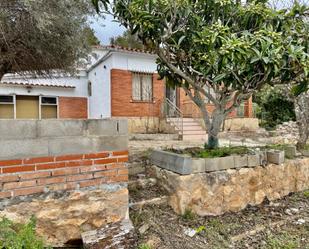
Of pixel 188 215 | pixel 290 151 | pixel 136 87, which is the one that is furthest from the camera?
pixel 136 87

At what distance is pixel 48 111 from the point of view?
13398 mm

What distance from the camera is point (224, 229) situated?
3.37m

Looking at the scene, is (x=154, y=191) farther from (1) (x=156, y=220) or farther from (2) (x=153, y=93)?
(2) (x=153, y=93)

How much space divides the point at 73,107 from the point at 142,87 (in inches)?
189

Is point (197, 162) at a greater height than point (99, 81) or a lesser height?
lesser

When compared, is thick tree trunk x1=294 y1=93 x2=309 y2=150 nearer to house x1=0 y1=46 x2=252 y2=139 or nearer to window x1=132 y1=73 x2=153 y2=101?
house x1=0 y1=46 x2=252 y2=139

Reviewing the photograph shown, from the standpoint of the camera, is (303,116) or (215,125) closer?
(215,125)

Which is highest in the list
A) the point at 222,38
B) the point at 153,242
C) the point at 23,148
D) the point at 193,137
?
the point at 222,38

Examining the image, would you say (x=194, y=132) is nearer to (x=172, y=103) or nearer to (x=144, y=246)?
(x=172, y=103)

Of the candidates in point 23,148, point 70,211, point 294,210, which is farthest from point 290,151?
point 23,148

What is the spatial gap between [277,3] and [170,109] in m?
6.99

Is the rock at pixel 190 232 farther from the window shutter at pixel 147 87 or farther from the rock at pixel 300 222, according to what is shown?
the window shutter at pixel 147 87

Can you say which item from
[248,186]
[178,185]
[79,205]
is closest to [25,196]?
[79,205]

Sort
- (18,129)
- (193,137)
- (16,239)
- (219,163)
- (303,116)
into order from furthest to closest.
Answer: (193,137)
(303,116)
(219,163)
(18,129)
(16,239)
